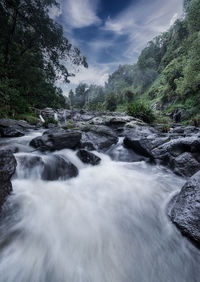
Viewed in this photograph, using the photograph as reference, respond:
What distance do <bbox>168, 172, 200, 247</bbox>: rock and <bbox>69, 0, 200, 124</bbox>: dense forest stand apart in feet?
42.9

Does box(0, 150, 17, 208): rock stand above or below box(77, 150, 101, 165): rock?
above

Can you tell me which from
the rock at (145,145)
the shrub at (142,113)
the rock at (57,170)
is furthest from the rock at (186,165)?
the shrub at (142,113)

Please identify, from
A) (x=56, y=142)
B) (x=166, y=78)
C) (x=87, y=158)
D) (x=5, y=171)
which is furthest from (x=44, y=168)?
(x=166, y=78)

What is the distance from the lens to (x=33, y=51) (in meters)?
8.47

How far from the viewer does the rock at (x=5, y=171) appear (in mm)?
2150

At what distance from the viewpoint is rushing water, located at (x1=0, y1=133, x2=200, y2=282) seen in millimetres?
1433

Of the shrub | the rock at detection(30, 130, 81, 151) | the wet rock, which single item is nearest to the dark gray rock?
the wet rock

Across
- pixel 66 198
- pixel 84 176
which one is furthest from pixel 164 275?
pixel 84 176

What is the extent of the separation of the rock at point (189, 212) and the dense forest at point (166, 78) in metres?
13.1

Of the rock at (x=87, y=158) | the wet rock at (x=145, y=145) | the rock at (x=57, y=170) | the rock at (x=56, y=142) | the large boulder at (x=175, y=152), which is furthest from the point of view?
the wet rock at (x=145, y=145)

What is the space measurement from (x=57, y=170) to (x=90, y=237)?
2.10 m

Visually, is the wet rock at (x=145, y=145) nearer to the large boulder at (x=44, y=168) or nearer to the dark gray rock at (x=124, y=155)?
the dark gray rock at (x=124, y=155)

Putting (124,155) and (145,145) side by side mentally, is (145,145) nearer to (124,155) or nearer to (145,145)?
(145,145)

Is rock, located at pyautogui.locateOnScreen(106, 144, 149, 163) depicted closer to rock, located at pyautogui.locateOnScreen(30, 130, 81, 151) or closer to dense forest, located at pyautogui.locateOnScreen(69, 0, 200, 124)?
rock, located at pyautogui.locateOnScreen(30, 130, 81, 151)
